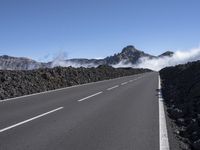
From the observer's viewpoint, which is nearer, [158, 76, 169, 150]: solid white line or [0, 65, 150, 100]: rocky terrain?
[158, 76, 169, 150]: solid white line

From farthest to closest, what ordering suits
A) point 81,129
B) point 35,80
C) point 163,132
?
point 35,80 → point 81,129 → point 163,132

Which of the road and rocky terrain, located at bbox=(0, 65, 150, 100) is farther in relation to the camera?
rocky terrain, located at bbox=(0, 65, 150, 100)

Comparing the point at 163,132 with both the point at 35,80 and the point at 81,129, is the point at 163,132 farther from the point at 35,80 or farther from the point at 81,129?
the point at 35,80

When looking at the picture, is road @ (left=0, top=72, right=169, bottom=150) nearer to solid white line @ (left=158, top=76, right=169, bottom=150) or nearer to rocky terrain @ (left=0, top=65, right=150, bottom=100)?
solid white line @ (left=158, top=76, right=169, bottom=150)

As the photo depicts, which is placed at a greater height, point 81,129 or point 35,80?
point 35,80

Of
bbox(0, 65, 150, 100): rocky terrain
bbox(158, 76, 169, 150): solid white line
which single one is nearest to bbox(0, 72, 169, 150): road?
bbox(158, 76, 169, 150): solid white line

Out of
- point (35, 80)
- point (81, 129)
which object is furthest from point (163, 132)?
point (35, 80)

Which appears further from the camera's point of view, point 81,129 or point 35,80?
point 35,80

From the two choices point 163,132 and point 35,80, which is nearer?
point 163,132

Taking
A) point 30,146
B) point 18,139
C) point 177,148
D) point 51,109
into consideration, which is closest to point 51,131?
point 18,139

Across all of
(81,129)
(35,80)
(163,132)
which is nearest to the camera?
(163,132)

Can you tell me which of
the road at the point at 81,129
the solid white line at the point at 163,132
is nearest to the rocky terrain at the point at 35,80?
the road at the point at 81,129

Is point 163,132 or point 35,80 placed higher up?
point 35,80

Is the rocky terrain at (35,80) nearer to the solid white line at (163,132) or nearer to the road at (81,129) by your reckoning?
the road at (81,129)
